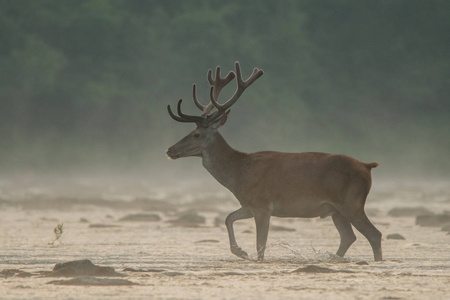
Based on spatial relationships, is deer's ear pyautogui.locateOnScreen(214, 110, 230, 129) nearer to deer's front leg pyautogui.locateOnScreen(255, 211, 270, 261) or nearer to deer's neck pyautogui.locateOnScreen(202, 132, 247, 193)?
deer's neck pyautogui.locateOnScreen(202, 132, 247, 193)

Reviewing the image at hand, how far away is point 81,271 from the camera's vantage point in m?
13.0

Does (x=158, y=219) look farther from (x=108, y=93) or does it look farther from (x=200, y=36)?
(x=200, y=36)

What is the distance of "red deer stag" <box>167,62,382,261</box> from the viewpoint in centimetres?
1537

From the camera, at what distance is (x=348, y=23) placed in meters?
114

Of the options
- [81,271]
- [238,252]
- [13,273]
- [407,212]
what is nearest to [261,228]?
[238,252]

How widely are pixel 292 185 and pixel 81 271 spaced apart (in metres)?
3.74

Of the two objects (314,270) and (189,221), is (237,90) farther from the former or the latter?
(189,221)

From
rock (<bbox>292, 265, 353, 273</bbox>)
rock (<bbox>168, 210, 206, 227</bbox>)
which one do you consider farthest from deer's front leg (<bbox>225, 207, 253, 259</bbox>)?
rock (<bbox>168, 210, 206, 227</bbox>)

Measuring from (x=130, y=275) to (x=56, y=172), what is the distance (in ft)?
263

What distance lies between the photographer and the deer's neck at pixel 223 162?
1623 cm

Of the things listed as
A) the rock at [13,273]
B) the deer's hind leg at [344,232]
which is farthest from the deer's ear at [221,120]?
the rock at [13,273]

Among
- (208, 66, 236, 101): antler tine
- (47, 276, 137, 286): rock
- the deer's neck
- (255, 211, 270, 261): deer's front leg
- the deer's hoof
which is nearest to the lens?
(47, 276, 137, 286): rock

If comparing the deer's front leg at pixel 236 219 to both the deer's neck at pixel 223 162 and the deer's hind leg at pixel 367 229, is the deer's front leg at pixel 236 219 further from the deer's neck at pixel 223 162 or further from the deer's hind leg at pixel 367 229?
the deer's hind leg at pixel 367 229

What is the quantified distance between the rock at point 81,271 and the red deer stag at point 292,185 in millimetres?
3156
